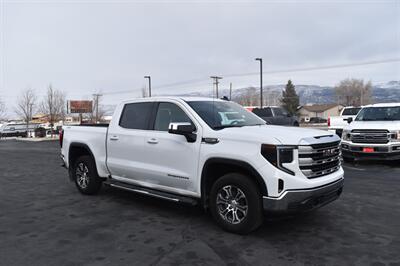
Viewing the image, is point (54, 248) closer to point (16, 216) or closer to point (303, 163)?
point (16, 216)

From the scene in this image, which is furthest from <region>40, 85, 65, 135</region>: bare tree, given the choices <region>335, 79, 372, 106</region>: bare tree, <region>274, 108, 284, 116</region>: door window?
<region>335, 79, 372, 106</region>: bare tree

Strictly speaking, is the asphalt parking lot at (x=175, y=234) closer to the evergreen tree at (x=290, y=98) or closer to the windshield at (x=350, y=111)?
the windshield at (x=350, y=111)

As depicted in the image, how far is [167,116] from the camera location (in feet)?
19.1

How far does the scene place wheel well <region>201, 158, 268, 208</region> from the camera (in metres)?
4.59

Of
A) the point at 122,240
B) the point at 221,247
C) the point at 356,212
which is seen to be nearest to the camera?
the point at 221,247

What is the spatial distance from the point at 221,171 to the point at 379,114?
28.4 ft

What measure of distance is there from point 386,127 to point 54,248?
9.37 meters

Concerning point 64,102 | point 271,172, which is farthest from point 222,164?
point 64,102

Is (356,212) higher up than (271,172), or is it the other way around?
(271,172)

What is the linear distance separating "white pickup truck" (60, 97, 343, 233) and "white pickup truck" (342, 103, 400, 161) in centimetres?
586

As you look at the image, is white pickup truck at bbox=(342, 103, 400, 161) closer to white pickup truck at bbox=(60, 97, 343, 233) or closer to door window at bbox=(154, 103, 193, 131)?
white pickup truck at bbox=(60, 97, 343, 233)

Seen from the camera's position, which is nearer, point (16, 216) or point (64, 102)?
point (16, 216)

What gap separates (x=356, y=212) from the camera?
5.91 metres

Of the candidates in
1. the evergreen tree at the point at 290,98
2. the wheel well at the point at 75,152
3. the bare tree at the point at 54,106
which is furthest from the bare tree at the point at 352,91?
the wheel well at the point at 75,152
